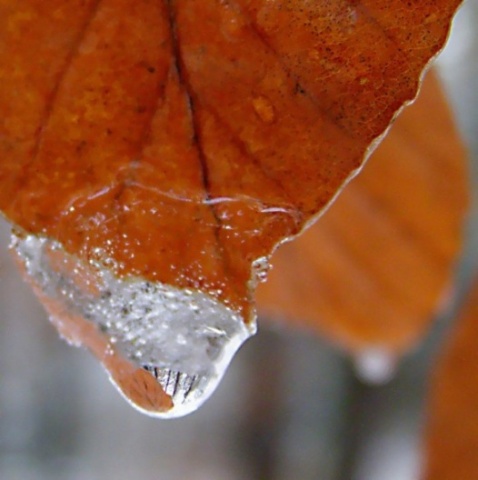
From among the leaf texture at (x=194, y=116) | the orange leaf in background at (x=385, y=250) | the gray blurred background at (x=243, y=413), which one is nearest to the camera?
the leaf texture at (x=194, y=116)

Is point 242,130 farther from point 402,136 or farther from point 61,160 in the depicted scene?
point 402,136

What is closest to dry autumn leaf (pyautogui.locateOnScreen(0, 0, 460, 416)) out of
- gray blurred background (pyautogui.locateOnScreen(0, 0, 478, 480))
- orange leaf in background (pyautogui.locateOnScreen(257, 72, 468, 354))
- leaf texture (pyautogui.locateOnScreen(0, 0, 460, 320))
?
leaf texture (pyautogui.locateOnScreen(0, 0, 460, 320))

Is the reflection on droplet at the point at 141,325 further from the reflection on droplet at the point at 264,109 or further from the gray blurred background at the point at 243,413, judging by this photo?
the gray blurred background at the point at 243,413

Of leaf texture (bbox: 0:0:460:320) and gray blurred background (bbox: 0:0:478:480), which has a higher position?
gray blurred background (bbox: 0:0:478:480)

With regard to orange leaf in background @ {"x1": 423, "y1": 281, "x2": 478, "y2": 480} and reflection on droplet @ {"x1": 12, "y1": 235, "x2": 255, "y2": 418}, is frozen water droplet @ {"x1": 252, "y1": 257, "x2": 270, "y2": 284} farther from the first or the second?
orange leaf in background @ {"x1": 423, "y1": 281, "x2": 478, "y2": 480}

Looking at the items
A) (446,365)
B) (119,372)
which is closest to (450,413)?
(446,365)

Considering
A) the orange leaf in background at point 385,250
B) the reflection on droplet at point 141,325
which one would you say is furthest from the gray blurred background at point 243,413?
the reflection on droplet at point 141,325

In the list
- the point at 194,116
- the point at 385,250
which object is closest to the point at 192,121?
the point at 194,116

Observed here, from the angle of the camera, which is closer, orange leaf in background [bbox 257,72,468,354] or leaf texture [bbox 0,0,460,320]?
leaf texture [bbox 0,0,460,320]
